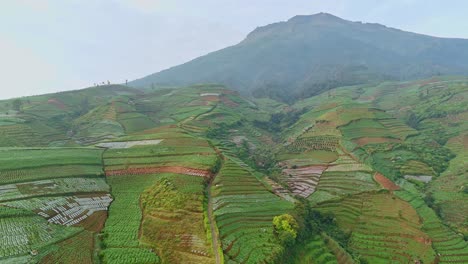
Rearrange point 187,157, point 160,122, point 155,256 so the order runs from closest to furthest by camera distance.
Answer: point 155,256, point 187,157, point 160,122

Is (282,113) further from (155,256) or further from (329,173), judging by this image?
(155,256)

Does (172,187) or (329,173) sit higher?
(172,187)

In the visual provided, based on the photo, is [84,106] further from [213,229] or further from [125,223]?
[213,229]

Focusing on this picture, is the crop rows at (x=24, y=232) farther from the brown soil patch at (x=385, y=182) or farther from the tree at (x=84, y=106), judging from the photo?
the tree at (x=84, y=106)

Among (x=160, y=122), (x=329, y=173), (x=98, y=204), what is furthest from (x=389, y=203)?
(x=160, y=122)

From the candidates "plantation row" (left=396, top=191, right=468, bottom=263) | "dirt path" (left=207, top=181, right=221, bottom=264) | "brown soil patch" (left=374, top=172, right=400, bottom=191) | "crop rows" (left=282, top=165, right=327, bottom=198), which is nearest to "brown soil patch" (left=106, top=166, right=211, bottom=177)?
"dirt path" (left=207, top=181, right=221, bottom=264)

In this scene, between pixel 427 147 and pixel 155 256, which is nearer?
pixel 155 256

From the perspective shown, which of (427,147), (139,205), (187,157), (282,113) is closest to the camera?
(139,205)
